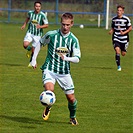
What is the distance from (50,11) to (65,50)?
39.6 metres

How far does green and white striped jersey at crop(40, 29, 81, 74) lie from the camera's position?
30.3ft

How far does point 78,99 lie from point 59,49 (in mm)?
3105

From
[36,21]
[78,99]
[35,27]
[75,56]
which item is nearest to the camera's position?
[75,56]

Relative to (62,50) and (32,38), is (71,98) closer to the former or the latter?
(62,50)

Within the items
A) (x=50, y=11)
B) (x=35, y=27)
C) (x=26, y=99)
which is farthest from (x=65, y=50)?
(x=50, y=11)

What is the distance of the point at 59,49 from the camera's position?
9.24 m

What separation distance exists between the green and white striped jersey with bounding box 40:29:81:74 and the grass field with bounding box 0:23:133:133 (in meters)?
0.93

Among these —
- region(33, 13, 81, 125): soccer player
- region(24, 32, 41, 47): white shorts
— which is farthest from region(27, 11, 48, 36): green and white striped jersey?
region(33, 13, 81, 125): soccer player

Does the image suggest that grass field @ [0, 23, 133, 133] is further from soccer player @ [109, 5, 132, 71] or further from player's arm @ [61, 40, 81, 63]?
player's arm @ [61, 40, 81, 63]

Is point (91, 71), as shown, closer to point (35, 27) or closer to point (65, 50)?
point (35, 27)

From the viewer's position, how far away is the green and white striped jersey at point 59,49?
364 inches

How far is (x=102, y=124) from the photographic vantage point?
31.1ft

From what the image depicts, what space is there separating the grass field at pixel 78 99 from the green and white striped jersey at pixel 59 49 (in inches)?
36.5

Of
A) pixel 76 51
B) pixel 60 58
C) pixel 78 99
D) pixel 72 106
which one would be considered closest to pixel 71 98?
Result: pixel 72 106
